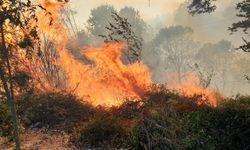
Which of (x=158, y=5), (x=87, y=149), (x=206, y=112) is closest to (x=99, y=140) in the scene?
(x=87, y=149)

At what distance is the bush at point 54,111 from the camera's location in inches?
711

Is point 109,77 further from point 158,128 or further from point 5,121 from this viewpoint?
point 158,128

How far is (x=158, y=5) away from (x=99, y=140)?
312 feet

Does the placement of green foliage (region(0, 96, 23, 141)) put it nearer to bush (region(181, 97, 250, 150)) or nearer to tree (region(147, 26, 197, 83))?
bush (region(181, 97, 250, 150))

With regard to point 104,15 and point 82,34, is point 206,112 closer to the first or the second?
point 82,34

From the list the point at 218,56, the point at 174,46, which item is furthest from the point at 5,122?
the point at 174,46

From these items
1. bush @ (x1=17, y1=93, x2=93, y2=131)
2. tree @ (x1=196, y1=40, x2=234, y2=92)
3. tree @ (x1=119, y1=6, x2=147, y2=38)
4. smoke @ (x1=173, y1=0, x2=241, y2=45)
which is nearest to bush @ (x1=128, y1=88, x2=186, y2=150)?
bush @ (x1=17, y1=93, x2=93, y2=131)

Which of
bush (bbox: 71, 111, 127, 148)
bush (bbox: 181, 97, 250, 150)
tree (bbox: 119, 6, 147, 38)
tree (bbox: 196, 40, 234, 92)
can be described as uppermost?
tree (bbox: 119, 6, 147, 38)

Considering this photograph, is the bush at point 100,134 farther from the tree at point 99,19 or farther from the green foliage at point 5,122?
the tree at point 99,19

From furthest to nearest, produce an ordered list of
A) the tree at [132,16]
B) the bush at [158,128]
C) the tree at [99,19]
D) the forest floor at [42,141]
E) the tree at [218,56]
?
the tree at [99,19] < the tree at [132,16] < the tree at [218,56] < the forest floor at [42,141] < the bush at [158,128]

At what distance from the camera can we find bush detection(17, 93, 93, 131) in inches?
711

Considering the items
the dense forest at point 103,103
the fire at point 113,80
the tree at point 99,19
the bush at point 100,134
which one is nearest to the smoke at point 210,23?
the tree at point 99,19

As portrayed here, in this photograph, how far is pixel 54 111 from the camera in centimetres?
1859

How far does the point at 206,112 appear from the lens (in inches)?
492
